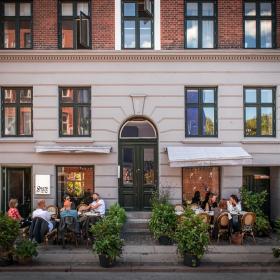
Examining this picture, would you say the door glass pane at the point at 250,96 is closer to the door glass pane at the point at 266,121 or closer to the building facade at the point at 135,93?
the building facade at the point at 135,93

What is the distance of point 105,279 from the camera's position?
422 inches

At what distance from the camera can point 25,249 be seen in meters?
11.5

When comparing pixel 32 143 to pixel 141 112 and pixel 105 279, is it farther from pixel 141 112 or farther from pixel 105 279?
pixel 105 279

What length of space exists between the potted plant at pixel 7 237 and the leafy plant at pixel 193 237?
167 inches

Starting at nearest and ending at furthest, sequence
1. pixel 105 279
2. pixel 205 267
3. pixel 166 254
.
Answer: pixel 105 279
pixel 205 267
pixel 166 254

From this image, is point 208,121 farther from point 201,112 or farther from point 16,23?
point 16,23

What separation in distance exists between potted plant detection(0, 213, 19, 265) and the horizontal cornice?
7711 mm

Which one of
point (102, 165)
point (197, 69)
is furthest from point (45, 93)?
point (197, 69)

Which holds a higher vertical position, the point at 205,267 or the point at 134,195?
the point at 134,195

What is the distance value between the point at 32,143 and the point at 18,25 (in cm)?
467

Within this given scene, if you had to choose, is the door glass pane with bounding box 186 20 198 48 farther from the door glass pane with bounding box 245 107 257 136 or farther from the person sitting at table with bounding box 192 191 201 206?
the person sitting at table with bounding box 192 191 201 206

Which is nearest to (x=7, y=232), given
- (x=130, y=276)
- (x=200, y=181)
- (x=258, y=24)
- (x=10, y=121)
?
(x=130, y=276)

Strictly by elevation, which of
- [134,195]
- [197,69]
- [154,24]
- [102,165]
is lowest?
[134,195]

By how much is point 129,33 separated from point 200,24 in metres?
2.81
